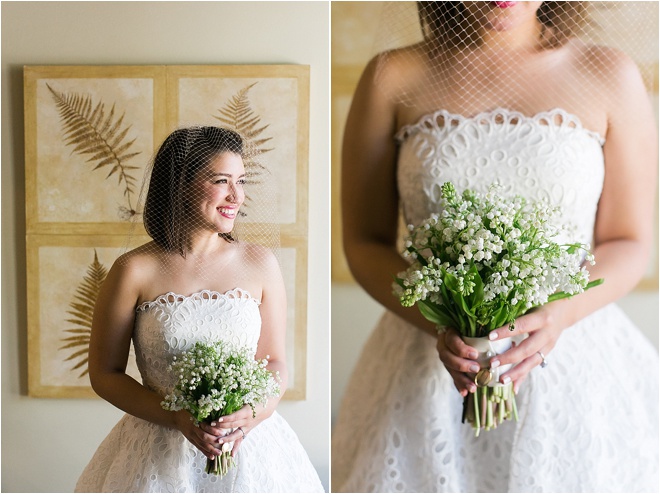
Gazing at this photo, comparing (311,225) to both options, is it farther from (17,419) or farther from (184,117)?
(17,419)

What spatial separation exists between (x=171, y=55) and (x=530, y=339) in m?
0.95

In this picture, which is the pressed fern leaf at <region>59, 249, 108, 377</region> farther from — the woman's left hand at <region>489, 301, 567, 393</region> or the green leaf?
the woman's left hand at <region>489, 301, 567, 393</region>

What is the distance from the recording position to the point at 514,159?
125 cm

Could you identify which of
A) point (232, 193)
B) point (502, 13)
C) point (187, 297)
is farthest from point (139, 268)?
point (502, 13)

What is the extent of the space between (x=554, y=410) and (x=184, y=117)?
944 mm

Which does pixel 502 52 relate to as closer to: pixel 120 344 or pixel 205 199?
pixel 205 199

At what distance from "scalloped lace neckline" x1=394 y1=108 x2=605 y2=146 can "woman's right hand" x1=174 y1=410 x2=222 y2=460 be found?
2.32 feet

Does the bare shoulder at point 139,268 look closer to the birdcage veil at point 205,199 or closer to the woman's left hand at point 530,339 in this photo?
the birdcage veil at point 205,199

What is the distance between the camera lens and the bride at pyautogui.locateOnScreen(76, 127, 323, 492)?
1212 mm

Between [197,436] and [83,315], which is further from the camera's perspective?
[83,315]

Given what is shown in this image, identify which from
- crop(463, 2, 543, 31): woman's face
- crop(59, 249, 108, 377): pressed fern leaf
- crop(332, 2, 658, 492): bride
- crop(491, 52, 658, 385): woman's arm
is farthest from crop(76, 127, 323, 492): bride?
crop(491, 52, 658, 385): woman's arm

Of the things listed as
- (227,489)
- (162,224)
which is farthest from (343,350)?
(162,224)

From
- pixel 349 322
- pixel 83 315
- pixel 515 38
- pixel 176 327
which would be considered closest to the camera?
pixel 176 327

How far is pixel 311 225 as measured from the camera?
1.40 metres
